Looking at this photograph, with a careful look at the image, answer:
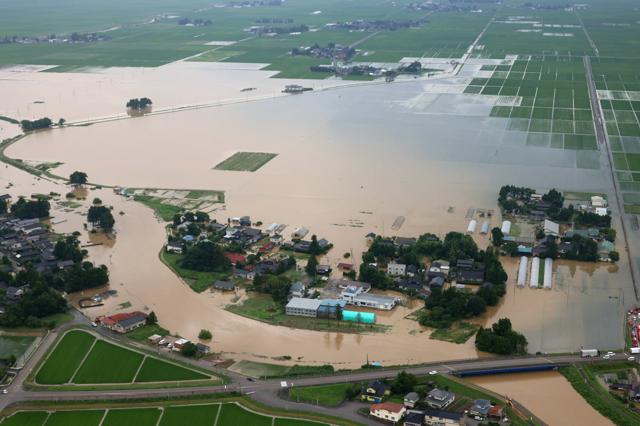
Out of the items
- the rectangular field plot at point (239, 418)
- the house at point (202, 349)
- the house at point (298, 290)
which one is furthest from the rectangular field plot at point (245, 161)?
the rectangular field plot at point (239, 418)

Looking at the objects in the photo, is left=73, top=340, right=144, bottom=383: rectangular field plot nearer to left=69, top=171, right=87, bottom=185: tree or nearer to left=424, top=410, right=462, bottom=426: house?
left=424, top=410, right=462, bottom=426: house

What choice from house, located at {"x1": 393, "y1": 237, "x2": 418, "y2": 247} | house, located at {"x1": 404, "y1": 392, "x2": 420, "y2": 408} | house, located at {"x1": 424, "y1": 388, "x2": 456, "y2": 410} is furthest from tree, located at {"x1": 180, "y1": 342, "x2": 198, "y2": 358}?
house, located at {"x1": 393, "y1": 237, "x2": 418, "y2": 247}

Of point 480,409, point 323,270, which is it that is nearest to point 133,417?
point 480,409

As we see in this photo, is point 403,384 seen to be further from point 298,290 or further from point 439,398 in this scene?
point 298,290

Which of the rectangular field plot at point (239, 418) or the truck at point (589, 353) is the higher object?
the rectangular field plot at point (239, 418)

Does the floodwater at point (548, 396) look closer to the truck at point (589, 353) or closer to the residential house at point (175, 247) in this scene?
the truck at point (589, 353)
